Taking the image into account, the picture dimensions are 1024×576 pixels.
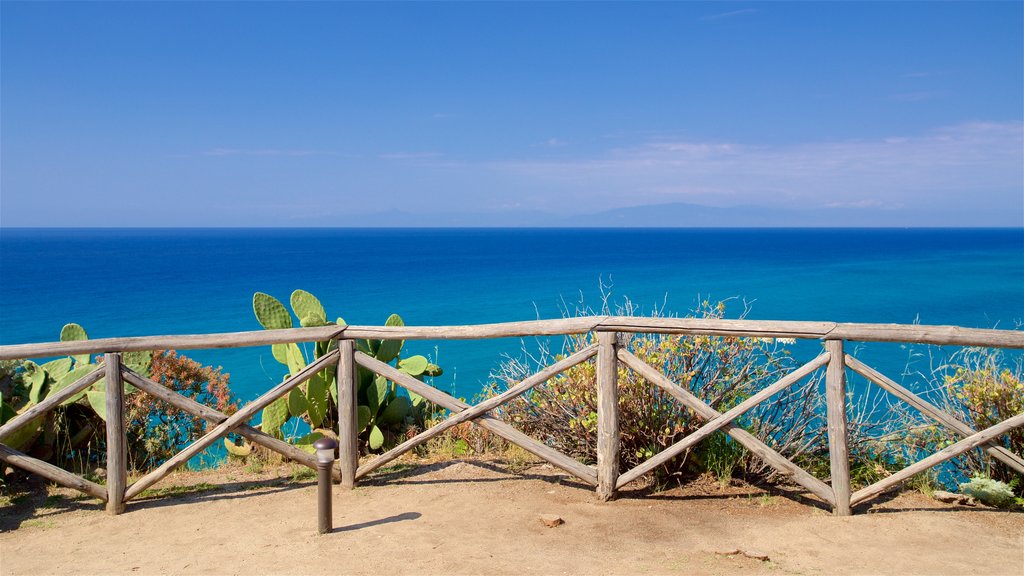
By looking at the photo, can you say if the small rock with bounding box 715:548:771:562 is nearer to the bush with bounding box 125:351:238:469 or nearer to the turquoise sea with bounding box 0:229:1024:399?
the bush with bounding box 125:351:238:469

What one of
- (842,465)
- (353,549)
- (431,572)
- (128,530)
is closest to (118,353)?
(128,530)

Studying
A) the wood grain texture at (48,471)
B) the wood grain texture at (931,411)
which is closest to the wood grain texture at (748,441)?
the wood grain texture at (931,411)

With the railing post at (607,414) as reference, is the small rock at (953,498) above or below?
below

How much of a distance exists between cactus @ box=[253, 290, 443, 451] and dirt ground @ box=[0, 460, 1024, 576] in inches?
28.8

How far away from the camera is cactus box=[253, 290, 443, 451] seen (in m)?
6.53

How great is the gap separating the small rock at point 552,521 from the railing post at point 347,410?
5.60 ft

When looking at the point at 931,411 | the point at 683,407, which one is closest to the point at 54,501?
the point at 683,407

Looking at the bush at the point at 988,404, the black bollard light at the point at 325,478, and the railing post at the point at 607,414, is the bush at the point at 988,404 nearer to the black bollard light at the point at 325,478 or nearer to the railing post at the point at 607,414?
the railing post at the point at 607,414

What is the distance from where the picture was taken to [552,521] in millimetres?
4969

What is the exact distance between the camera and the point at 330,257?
8506cm

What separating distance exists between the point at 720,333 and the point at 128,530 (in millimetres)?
4307

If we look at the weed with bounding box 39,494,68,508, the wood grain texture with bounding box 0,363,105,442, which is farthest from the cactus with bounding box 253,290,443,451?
the weed with bounding box 39,494,68,508

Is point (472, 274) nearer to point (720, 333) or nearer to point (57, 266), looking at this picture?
point (57, 266)

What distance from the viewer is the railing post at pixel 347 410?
5.74 m
